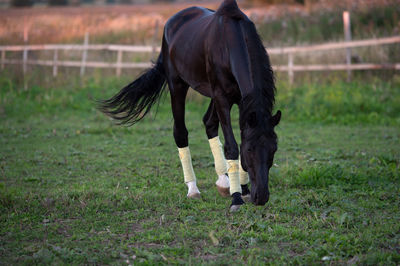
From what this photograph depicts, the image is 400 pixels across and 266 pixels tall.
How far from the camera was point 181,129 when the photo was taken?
5602 millimetres

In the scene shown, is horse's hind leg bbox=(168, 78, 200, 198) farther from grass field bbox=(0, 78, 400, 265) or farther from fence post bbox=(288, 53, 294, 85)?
fence post bbox=(288, 53, 294, 85)

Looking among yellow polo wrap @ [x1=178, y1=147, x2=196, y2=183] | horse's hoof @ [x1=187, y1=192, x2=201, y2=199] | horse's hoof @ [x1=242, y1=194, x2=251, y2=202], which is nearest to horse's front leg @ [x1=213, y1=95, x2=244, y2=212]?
horse's hoof @ [x1=242, y1=194, x2=251, y2=202]

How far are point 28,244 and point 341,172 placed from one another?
12.1ft

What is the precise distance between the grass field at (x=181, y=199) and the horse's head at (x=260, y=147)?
A: 0.36 m

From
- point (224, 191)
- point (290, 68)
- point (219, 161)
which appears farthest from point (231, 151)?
point (290, 68)

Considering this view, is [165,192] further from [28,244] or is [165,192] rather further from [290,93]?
[290,93]

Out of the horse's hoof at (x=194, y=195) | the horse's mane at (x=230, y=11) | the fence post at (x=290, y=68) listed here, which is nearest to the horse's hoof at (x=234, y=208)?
the horse's hoof at (x=194, y=195)

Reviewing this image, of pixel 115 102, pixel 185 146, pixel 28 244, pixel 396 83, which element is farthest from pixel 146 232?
pixel 396 83

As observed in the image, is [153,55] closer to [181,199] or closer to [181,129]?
[181,129]

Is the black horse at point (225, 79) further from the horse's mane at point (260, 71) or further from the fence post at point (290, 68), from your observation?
the fence post at point (290, 68)

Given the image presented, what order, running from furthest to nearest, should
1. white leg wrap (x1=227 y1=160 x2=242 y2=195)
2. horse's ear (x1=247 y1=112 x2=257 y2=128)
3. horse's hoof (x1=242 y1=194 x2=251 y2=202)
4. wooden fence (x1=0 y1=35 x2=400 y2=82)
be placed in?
1. wooden fence (x1=0 y1=35 x2=400 y2=82)
2. horse's hoof (x1=242 y1=194 x2=251 y2=202)
3. white leg wrap (x1=227 y1=160 x2=242 y2=195)
4. horse's ear (x1=247 y1=112 x2=257 y2=128)

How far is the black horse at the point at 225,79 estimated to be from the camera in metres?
3.94

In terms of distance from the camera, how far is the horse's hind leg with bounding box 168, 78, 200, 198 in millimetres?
5434

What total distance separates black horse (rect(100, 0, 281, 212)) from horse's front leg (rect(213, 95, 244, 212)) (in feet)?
0.03
